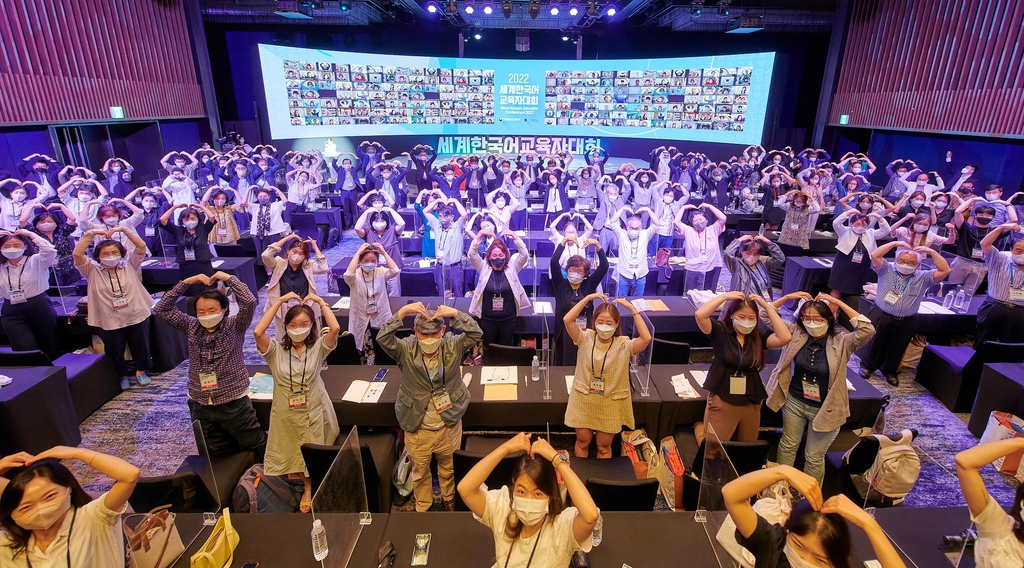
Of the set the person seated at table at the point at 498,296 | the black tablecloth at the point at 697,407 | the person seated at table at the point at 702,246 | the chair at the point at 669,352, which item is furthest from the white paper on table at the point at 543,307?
the person seated at table at the point at 702,246

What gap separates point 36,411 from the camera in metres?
4.00

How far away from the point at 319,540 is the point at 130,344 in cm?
445

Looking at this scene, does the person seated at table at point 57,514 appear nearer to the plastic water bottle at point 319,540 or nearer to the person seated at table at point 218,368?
the plastic water bottle at point 319,540

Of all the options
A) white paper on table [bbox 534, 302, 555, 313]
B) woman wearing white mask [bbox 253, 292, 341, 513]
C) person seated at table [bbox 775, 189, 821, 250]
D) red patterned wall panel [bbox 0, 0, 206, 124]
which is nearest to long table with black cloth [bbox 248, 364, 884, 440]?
woman wearing white mask [bbox 253, 292, 341, 513]

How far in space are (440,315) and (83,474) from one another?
3490mm

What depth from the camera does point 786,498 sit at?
2.51m

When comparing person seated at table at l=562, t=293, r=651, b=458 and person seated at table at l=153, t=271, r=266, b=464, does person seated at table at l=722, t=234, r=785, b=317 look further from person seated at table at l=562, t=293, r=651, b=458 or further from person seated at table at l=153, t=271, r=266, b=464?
person seated at table at l=153, t=271, r=266, b=464

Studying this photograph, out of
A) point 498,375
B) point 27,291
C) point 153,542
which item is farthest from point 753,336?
point 27,291

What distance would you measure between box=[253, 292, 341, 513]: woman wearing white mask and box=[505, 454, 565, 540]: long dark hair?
173 centimetres

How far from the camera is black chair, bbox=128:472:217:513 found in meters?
2.75

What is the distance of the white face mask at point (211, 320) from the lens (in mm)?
3373

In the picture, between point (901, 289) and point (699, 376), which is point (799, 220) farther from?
point (699, 376)

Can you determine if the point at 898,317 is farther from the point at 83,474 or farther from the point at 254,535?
the point at 83,474

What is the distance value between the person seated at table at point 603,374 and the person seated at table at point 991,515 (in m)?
1.76
